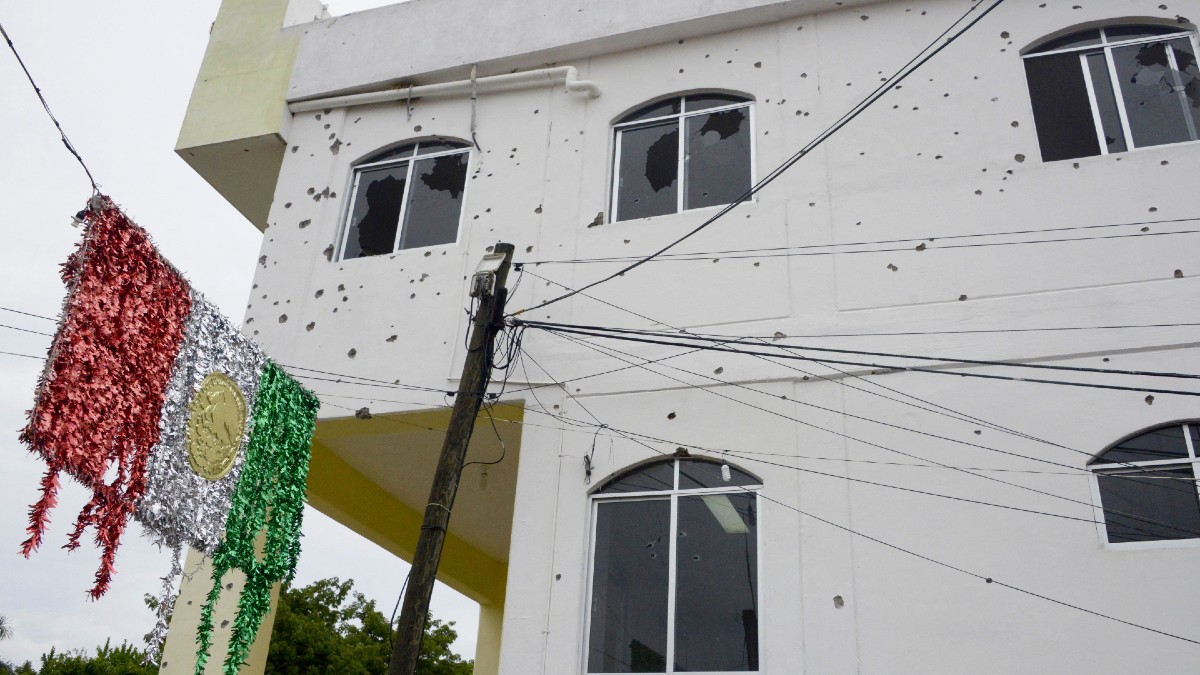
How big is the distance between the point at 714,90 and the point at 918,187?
8.73 feet

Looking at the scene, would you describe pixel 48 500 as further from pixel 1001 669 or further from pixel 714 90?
pixel 714 90

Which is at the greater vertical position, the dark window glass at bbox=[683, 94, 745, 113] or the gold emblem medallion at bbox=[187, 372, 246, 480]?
the dark window glass at bbox=[683, 94, 745, 113]

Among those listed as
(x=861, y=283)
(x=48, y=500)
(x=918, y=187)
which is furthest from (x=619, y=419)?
(x=48, y=500)

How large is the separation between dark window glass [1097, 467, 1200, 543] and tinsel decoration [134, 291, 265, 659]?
275 inches

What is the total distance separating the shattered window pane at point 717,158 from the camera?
1112 cm

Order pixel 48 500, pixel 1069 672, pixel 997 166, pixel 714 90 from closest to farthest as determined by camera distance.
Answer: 1. pixel 48 500
2. pixel 1069 672
3. pixel 997 166
4. pixel 714 90

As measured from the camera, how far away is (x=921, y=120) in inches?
420

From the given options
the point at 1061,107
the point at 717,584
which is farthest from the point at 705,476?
the point at 1061,107

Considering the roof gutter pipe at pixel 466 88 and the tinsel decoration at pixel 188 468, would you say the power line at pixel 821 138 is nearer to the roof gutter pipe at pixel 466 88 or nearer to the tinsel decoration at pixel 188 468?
the roof gutter pipe at pixel 466 88

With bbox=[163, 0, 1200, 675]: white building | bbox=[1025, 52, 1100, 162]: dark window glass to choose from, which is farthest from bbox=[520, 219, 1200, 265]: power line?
bbox=[1025, 52, 1100, 162]: dark window glass

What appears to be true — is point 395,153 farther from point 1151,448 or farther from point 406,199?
point 1151,448

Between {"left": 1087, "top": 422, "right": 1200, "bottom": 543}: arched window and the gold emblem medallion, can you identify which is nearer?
{"left": 1087, "top": 422, "right": 1200, "bottom": 543}: arched window

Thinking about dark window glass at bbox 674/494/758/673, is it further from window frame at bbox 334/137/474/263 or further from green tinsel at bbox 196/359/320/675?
window frame at bbox 334/137/474/263

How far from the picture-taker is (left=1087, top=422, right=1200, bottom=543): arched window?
8195 mm
